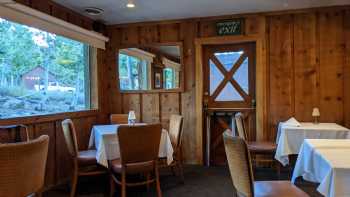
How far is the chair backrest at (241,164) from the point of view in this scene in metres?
1.96

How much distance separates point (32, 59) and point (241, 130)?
8.97 ft

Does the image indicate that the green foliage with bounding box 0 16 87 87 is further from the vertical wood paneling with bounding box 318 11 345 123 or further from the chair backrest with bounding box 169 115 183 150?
the vertical wood paneling with bounding box 318 11 345 123

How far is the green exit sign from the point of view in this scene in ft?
16.1

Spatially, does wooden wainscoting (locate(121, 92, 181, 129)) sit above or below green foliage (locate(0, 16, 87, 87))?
below

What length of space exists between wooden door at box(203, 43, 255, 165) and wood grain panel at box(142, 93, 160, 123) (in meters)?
0.83

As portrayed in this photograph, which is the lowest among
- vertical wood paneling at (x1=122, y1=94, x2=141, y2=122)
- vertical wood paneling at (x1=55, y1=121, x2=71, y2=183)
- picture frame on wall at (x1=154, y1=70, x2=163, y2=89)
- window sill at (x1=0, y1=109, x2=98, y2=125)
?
vertical wood paneling at (x1=55, y1=121, x2=71, y2=183)

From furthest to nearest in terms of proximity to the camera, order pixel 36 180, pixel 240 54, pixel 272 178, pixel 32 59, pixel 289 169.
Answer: pixel 240 54 < pixel 289 169 < pixel 272 178 < pixel 32 59 < pixel 36 180

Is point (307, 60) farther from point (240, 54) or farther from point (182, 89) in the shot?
point (182, 89)

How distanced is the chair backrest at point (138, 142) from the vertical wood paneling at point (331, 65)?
9.19 feet

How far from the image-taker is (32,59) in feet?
12.7

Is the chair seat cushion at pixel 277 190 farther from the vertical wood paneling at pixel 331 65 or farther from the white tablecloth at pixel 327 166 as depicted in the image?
the vertical wood paneling at pixel 331 65

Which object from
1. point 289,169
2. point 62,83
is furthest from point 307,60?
point 62,83

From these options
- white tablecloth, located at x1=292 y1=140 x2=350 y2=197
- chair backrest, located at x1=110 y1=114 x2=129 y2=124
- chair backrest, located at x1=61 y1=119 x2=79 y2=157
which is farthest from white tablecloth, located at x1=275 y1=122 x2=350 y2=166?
chair backrest, located at x1=61 y1=119 x2=79 y2=157

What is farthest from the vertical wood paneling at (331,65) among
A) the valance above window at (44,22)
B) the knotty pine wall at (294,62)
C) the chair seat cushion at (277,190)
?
the valance above window at (44,22)
